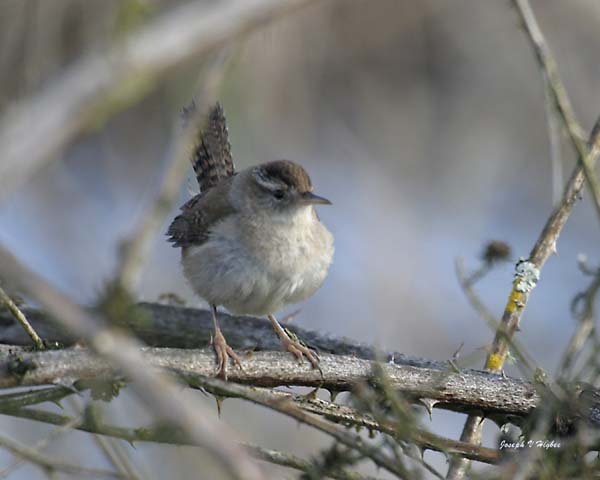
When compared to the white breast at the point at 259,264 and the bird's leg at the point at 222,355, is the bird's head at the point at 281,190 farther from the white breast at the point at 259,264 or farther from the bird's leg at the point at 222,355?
the bird's leg at the point at 222,355

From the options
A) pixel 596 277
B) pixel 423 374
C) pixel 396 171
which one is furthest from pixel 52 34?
pixel 596 277

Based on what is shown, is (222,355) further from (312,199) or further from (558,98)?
(558,98)

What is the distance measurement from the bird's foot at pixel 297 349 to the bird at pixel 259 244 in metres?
0.01

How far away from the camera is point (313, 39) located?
8.77m

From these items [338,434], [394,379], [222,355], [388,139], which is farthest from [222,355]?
[388,139]

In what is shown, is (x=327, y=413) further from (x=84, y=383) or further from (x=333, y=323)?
(x=333, y=323)

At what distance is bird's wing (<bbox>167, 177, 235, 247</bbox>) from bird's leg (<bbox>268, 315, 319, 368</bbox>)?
21.3 inches

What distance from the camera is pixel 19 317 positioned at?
2836mm

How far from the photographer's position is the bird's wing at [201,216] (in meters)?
4.29

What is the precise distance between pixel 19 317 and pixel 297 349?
101 cm

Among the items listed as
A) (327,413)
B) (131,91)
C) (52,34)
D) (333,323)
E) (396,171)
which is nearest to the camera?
(131,91)

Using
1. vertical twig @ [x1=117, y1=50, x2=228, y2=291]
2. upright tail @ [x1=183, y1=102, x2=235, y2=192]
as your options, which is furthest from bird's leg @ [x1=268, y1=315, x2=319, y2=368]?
vertical twig @ [x1=117, y1=50, x2=228, y2=291]

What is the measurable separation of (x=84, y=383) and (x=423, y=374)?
111cm

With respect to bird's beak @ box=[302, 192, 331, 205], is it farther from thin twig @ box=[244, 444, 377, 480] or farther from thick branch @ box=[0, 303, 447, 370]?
thin twig @ box=[244, 444, 377, 480]
